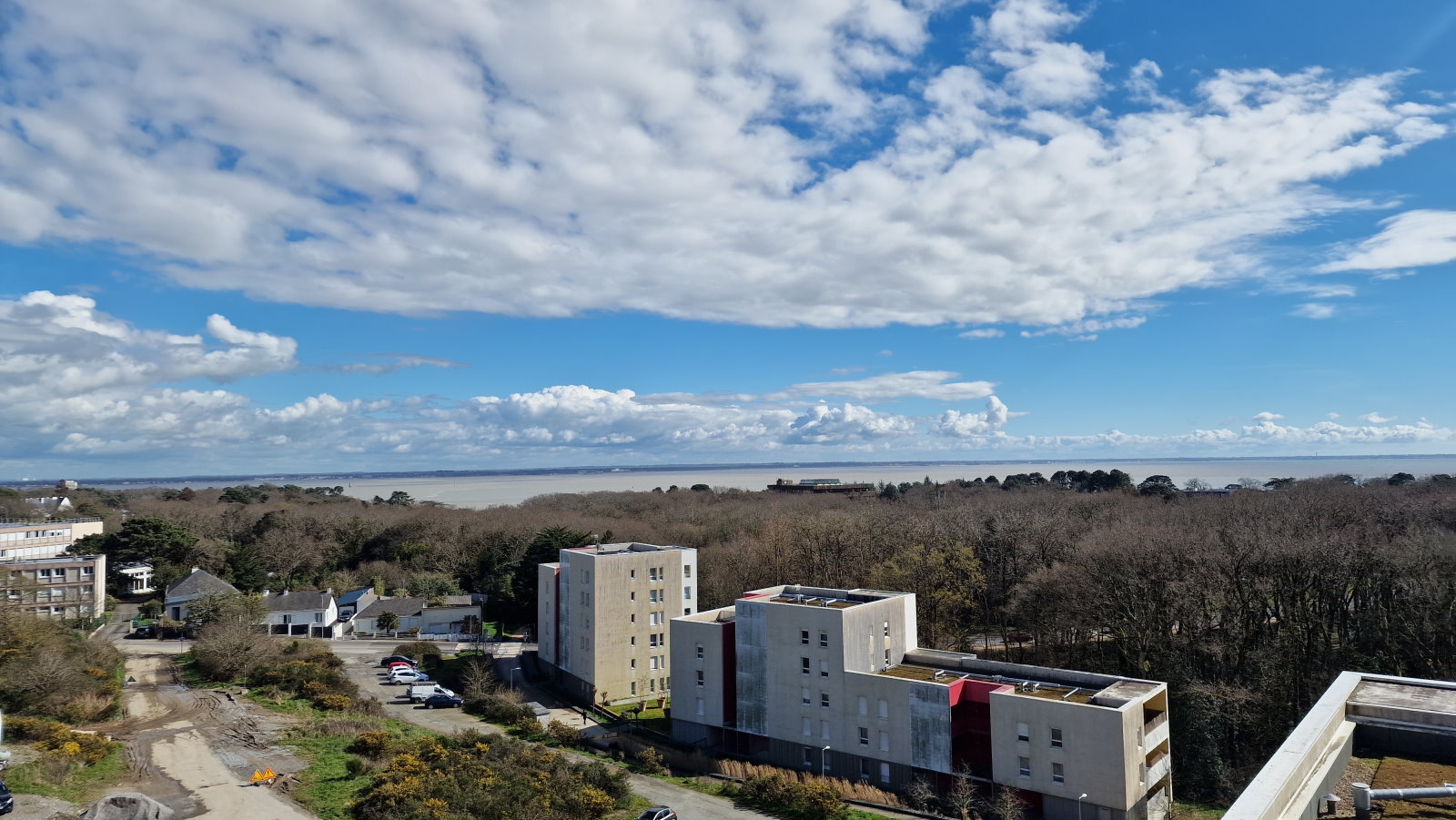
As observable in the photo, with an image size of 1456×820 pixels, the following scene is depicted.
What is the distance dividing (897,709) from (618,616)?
784 inches

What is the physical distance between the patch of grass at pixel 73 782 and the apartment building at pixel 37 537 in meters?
57.0

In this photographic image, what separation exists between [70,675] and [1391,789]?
159 feet

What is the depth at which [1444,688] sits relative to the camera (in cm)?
1688

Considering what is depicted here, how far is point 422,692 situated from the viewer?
46.1 meters

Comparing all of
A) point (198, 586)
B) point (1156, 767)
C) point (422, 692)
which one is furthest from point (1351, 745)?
point (198, 586)

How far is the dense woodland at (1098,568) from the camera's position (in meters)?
37.5

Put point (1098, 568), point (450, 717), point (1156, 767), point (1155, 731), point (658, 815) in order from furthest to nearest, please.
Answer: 1. point (1098, 568)
2. point (450, 717)
3. point (1155, 731)
4. point (1156, 767)
5. point (658, 815)

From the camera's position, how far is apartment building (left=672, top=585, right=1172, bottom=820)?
28453 millimetres

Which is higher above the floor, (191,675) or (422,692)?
(191,675)

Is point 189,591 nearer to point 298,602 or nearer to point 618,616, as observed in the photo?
point 298,602

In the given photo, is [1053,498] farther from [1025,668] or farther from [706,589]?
[1025,668]

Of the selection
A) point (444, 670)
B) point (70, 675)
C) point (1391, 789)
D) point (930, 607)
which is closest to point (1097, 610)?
point (930, 607)

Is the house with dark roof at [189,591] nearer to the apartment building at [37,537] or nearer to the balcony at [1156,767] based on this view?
the apartment building at [37,537]

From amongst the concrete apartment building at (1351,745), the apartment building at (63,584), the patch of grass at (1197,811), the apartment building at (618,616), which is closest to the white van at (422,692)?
the apartment building at (618,616)
